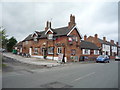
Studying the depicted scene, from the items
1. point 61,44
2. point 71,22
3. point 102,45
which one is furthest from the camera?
point 102,45

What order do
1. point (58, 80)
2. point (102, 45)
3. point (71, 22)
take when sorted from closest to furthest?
point (58, 80), point (71, 22), point (102, 45)

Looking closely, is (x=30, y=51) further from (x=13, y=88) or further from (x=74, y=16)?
(x=13, y=88)

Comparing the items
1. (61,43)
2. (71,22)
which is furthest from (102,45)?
Answer: (61,43)

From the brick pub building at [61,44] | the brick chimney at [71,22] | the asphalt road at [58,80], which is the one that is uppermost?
the brick chimney at [71,22]

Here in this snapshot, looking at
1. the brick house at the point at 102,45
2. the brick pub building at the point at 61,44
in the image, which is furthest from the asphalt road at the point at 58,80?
the brick house at the point at 102,45

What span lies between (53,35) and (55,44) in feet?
8.20

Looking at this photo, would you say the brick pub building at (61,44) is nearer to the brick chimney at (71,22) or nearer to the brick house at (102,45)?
the brick chimney at (71,22)

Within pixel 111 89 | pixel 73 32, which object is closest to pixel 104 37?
pixel 73 32

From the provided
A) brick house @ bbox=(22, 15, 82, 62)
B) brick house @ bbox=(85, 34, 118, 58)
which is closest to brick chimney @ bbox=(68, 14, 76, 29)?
brick house @ bbox=(22, 15, 82, 62)

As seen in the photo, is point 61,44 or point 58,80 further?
point 61,44

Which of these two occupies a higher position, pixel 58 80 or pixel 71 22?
pixel 71 22

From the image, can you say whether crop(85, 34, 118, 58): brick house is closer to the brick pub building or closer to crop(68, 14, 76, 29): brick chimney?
the brick pub building

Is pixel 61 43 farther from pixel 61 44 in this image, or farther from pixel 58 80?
pixel 58 80

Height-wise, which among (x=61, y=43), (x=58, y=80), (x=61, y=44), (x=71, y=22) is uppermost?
(x=71, y=22)
